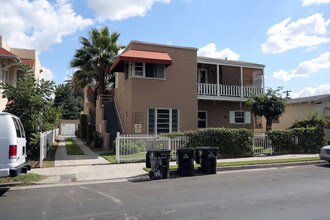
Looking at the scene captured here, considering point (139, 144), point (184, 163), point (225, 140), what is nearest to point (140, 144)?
point (139, 144)

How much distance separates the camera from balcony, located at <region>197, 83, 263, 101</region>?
23.5 m

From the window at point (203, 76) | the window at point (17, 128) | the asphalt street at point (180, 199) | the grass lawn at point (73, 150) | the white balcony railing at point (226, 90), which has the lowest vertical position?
the asphalt street at point (180, 199)

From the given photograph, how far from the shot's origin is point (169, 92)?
69.6ft

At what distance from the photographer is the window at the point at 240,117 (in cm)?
2567

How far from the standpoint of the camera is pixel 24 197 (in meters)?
8.70

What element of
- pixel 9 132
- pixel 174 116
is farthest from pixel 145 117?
A: pixel 9 132

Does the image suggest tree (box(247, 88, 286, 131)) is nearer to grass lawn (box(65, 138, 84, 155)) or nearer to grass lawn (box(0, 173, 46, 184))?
grass lawn (box(65, 138, 84, 155))

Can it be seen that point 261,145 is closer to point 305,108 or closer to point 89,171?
point 89,171

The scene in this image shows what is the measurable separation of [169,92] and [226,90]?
542 centimetres

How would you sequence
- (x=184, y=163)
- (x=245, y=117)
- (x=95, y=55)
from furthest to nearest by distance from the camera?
1. (x=95, y=55)
2. (x=245, y=117)
3. (x=184, y=163)

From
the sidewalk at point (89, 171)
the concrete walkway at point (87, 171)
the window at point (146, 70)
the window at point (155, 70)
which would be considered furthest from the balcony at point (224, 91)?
the concrete walkway at point (87, 171)

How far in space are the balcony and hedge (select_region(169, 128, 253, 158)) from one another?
5990mm

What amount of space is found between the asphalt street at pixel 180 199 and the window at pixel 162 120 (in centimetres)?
901

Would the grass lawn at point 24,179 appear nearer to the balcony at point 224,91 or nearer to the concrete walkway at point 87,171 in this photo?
the concrete walkway at point 87,171
